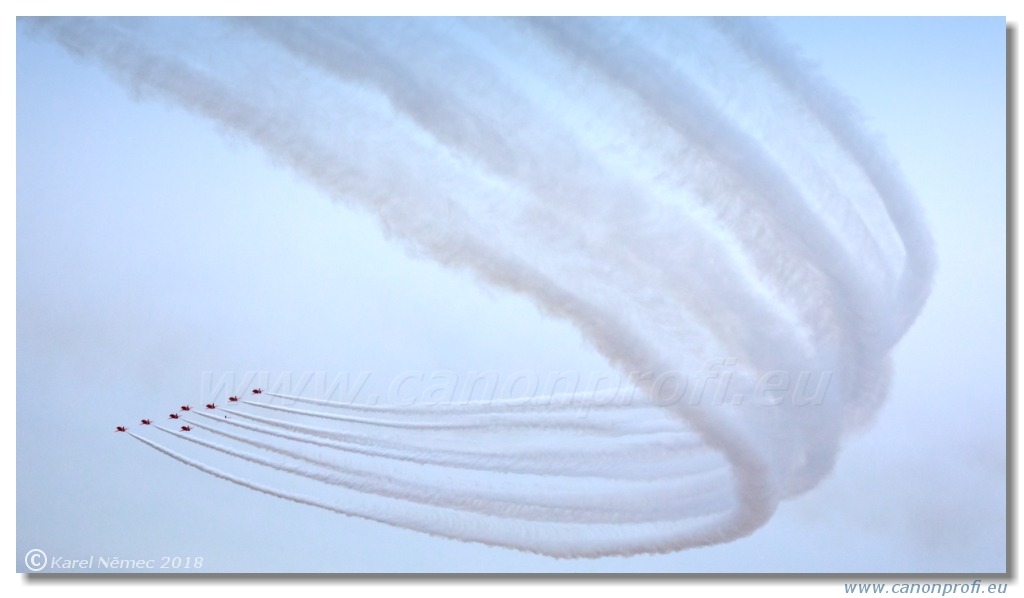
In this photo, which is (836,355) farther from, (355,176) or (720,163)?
(355,176)

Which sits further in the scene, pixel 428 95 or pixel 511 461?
pixel 511 461

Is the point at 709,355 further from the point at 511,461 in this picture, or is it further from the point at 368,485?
the point at 368,485

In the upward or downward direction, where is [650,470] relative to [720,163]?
downward

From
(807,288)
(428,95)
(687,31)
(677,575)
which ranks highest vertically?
(687,31)

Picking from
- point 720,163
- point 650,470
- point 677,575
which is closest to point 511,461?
point 650,470

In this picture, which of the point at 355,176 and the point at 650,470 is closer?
the point at 355,176

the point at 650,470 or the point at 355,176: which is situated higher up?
the point at 355,176

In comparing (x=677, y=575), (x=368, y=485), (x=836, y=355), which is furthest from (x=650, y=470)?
(x=368, y=485)
